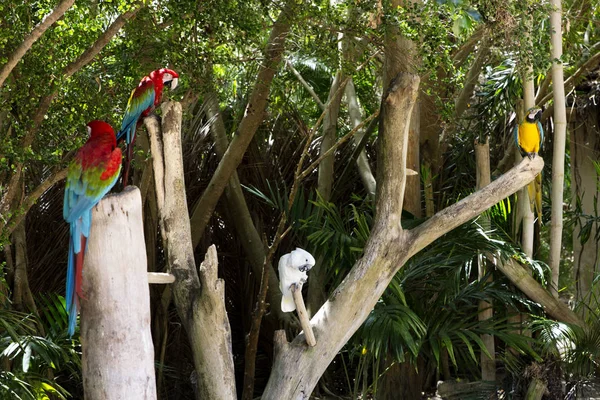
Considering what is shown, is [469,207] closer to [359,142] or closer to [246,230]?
[359,142]

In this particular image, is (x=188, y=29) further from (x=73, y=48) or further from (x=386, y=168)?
(x=386, y=168)

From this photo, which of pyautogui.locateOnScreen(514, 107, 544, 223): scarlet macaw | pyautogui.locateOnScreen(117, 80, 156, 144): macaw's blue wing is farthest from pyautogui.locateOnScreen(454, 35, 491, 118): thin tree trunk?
pyautogui.locateOnScreen(117, 80, 156, 144): macaw's blue wing

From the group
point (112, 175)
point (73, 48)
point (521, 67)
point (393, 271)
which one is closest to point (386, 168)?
point (393, 271)

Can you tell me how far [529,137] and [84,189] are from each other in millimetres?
2373

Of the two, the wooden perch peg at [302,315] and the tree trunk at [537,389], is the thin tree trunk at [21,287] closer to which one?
the wooden perch peg at [302,315]

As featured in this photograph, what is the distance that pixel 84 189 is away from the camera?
3.17 metres

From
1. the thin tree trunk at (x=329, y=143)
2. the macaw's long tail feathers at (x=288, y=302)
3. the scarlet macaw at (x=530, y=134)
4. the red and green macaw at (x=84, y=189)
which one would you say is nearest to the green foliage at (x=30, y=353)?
the red and green macaw at (x=84, y=189)

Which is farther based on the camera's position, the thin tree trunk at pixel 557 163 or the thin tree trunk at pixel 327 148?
the thin tree trunk at pixel 327 148

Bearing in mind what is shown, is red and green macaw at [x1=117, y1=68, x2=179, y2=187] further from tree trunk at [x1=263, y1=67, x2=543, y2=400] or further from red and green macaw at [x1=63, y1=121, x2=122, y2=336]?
tree trunk at [x1=263, y1=67, x2=543, y2=400]

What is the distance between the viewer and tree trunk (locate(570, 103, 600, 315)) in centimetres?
586

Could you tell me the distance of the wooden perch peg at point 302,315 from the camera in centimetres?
349

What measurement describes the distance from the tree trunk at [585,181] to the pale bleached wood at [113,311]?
3.59 metres

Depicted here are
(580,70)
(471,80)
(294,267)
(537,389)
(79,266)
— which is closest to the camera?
(79,266)

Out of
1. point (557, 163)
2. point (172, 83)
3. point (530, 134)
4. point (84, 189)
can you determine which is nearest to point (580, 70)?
point (557, 163)
